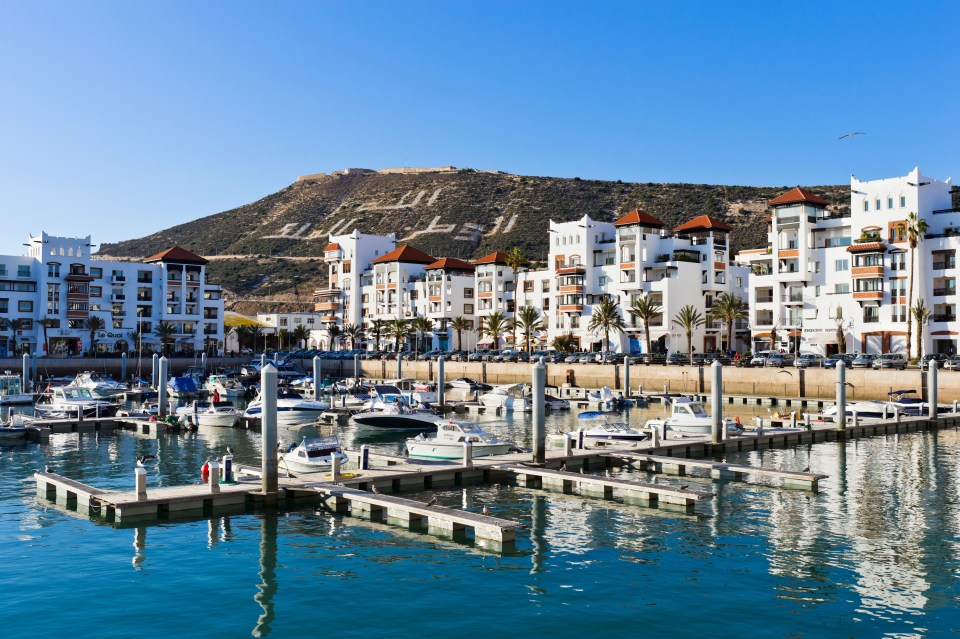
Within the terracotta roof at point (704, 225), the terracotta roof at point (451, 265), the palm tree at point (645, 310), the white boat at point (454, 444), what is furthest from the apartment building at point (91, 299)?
the white boat at point (454, 444)

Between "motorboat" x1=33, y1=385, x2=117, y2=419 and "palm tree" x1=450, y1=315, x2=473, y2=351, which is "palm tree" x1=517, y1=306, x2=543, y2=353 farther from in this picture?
"motorboat" x1=33, y1=385, x2=117, y2=419

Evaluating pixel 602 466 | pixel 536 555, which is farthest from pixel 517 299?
pixel 536 555

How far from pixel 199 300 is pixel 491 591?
421 ft

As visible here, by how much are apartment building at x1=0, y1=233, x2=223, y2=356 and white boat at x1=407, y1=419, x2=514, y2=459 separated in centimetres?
8745

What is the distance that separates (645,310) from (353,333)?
59292 mm

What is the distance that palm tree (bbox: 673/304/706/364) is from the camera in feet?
351

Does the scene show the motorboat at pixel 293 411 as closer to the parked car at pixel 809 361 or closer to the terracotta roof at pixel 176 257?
the parked car at pixel 809 361

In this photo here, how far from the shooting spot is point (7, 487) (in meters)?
37.5

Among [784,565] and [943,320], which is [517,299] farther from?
[784,565]

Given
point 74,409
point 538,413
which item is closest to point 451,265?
point 74,409

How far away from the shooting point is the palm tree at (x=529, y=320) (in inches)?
4770

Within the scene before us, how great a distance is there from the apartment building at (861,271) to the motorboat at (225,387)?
60857 millimetres

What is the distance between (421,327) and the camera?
464ft

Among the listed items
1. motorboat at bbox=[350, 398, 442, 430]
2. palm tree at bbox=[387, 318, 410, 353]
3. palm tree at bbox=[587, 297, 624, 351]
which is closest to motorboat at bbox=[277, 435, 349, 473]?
motorboat at bbox=[350, 398, 442, 430]
